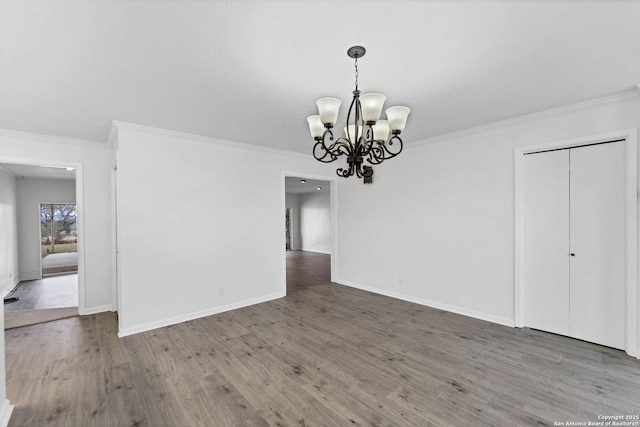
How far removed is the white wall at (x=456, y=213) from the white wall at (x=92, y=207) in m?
4.18

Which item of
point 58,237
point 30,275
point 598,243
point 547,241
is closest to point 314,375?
point 547,241

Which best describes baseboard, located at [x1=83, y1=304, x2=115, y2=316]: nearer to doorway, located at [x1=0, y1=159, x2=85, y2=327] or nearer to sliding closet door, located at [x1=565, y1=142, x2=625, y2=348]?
doorway, located at [x1=0, y1=159, x2=85, y2=327]

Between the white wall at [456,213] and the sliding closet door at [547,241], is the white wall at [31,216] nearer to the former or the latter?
the white wall at [456,213]

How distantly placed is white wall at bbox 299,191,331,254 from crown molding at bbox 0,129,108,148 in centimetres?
746

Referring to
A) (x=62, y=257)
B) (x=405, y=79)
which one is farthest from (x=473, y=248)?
(x=62, y=257)

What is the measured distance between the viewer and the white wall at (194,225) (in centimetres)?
346

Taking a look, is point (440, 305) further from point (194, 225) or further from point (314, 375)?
point (194, 225)

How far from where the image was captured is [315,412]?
202cm

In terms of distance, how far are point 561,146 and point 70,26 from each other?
14.7ft

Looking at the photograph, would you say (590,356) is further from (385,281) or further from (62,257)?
(62,257)

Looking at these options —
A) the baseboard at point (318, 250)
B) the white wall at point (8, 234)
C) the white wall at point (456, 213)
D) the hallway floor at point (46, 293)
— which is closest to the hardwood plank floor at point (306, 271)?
the baseboard at point (318, 250)

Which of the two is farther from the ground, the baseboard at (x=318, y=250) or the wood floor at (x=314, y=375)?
the wood floor at (x=314, y=375)

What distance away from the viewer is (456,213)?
4.03 m

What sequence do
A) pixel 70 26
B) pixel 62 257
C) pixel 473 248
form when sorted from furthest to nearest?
pixel 62 257, pixel 473 248, pixel 70 26
